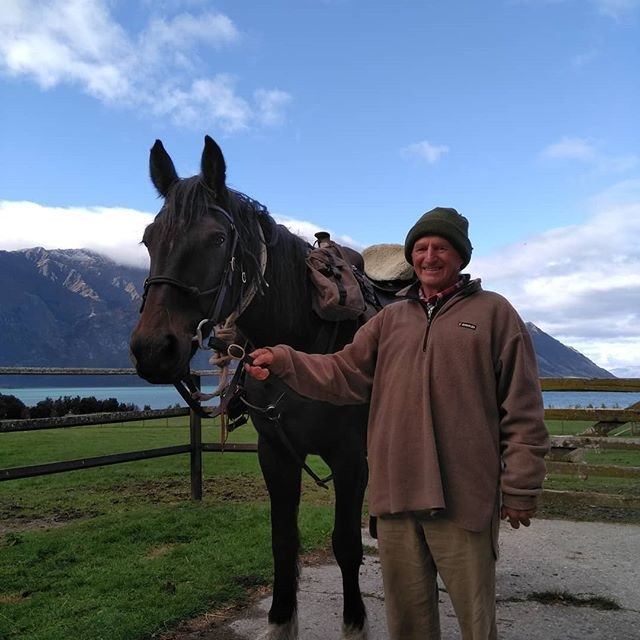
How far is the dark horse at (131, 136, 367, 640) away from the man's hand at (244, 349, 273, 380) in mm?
262

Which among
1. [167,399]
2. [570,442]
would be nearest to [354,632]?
[570,442]

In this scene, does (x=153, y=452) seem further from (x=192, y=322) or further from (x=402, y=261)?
(x=192, y=322)

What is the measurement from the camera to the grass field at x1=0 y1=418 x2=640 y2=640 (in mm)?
3404

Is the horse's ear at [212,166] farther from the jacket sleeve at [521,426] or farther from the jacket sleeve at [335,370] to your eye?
the jacket sleeve at [521,426]

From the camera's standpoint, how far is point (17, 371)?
4969 mm

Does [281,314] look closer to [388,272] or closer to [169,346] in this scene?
[169,346]

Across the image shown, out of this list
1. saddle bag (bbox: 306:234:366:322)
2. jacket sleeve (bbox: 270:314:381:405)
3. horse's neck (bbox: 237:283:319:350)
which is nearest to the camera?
jacket sleeve (bbox: 270:314:381:405)

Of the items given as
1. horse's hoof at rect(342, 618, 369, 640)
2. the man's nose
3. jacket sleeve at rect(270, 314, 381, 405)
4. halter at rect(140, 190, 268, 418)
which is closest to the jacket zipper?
the man's nose

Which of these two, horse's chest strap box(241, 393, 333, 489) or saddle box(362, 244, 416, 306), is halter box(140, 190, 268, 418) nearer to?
horse's chest strap box(241, 393, 333, 489)

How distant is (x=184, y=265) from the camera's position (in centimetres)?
213

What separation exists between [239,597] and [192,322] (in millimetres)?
2572

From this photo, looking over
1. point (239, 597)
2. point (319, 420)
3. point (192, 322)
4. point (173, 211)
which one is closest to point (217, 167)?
point (173, 211)

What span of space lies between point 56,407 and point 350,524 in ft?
12.4

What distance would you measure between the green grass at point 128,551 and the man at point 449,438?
2.10m
